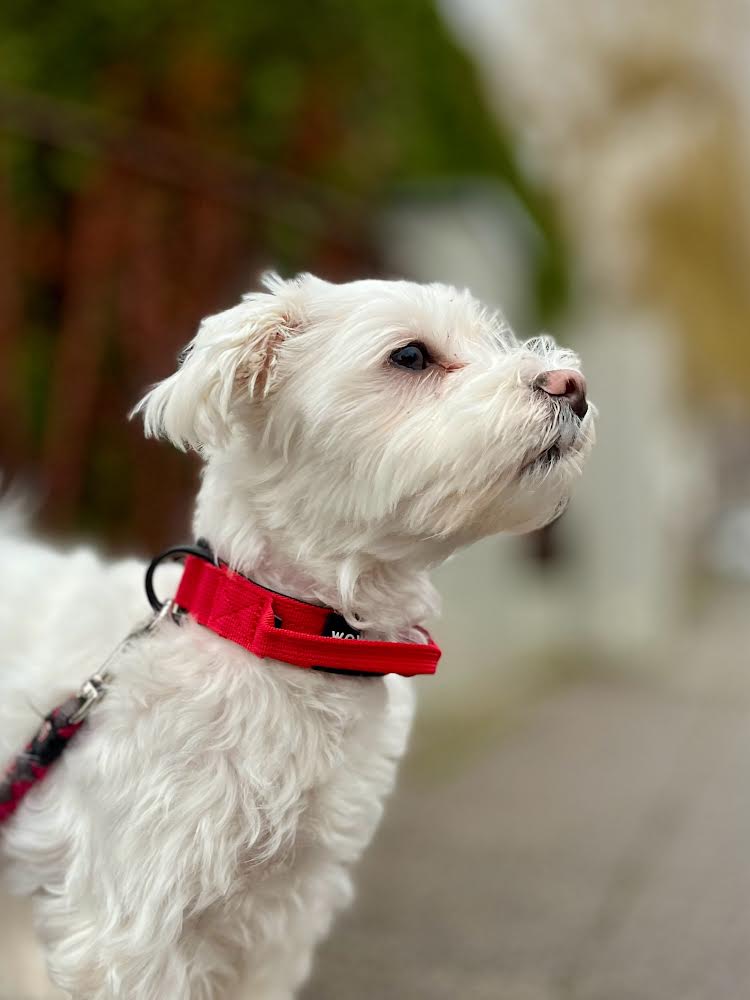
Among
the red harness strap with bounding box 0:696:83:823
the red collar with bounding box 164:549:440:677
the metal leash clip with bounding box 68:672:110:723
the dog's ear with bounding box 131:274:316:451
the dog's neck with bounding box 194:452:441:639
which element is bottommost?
the red harness strap with bounding box 0:696:83:823

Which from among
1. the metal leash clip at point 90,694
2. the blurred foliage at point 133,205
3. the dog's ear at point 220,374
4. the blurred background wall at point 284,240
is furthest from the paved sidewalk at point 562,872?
the blurred foliage at point 133,205

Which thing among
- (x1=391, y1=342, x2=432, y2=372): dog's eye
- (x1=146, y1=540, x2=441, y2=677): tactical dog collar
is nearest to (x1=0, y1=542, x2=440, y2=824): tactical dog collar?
(x1=146, y1=540, x2=441, y2=677): tactical dog collar

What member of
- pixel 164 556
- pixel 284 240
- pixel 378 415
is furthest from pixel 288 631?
pixel 284 240

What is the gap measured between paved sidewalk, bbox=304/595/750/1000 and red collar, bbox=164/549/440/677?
1.45 m

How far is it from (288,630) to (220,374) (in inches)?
20.4

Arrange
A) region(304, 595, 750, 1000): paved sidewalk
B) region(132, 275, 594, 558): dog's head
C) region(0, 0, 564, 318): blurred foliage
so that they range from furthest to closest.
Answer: region(0, 0, 564, 318): blurred foliage < region(304, 595, 750, 1000): paved sidewalk < region(132, 275, 594, 558): dog's head

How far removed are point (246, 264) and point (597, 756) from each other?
3.34m

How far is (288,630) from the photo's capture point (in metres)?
2.08

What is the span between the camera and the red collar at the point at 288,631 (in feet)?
6.80

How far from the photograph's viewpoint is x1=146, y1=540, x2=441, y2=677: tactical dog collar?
2072 mm

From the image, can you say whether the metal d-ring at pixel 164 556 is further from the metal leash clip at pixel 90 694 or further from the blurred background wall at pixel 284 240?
the blurred background wall at pixel 284 240

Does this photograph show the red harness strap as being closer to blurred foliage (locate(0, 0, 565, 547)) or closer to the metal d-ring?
the metal d-ring

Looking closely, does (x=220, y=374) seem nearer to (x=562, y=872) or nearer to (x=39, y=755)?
(x=39, y=755)

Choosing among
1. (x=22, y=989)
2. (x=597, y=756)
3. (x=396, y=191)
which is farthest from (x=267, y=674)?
(x=396, y=191)
